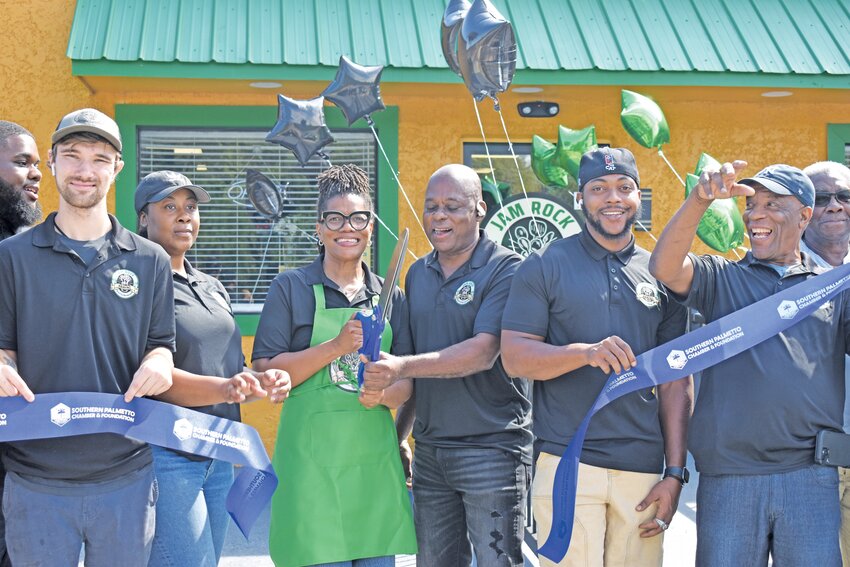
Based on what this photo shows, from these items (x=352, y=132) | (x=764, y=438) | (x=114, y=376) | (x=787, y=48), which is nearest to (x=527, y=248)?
(x=352, y=132)

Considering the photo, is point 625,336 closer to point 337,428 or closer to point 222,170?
point 337,428

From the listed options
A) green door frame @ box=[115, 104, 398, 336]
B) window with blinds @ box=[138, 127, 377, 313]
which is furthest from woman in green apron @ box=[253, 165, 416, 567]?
window with blinds @ box=[138, 127, 377, 313]

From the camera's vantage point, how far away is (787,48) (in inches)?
272

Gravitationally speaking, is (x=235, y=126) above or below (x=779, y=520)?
above

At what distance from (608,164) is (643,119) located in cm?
252

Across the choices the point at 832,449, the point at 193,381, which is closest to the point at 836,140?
the point at 832,449

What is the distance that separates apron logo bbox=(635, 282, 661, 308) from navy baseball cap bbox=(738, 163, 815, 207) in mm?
540

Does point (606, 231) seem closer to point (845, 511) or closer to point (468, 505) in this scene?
point (468, 505)

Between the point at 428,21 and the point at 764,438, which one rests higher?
the point at 428,21

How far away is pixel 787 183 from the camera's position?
3305 millimetres

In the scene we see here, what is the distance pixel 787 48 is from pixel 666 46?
95 cm

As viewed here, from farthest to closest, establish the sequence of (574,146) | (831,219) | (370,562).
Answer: (574,146), (831,219), (370,562)

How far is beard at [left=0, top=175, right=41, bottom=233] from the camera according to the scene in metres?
3.86

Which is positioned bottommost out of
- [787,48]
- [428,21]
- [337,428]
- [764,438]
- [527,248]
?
[764,438]
